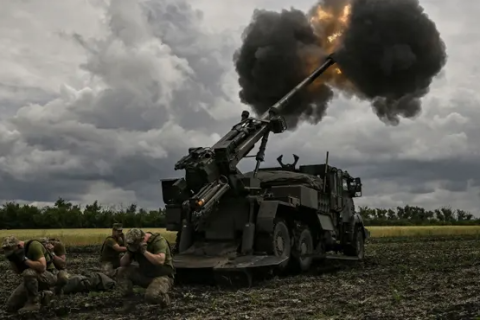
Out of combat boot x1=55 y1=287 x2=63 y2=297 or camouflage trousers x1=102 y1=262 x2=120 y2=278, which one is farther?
camouflage trousers x1=102 y1=262 x2=120 y2=278

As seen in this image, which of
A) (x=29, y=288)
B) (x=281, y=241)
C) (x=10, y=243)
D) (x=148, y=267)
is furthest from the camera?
(x=281, y=241)

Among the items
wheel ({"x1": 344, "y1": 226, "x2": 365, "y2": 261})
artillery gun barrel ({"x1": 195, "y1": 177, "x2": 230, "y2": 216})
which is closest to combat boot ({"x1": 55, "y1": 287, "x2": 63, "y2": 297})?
artillery gun barrel ({"x1": 195, "y1": 177, "x2": 230, "y2": 216})

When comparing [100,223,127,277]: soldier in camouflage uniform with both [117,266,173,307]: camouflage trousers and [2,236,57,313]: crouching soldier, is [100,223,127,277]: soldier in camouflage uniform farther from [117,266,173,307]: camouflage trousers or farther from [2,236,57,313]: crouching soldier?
[2,236,57,313]: crouching soldier

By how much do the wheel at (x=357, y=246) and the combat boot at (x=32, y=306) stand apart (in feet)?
37.4

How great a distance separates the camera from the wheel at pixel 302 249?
50.4 feet

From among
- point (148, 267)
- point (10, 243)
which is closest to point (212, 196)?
point (148, 267)

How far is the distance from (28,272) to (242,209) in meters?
5.95

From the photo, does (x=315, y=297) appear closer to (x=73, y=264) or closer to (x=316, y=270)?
(x=316, y=270)

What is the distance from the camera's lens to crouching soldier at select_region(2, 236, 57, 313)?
9.55 metres

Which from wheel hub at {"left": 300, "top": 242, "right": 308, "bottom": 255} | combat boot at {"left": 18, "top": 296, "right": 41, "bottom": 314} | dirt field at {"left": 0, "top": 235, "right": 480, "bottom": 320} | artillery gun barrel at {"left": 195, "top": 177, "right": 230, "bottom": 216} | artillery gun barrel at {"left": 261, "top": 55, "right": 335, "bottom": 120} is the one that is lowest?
dirt field at {"left": 0, "top": 235, "right": 480, "bottom": 320}

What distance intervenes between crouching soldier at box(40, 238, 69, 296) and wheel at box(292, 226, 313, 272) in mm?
Answer: 6027

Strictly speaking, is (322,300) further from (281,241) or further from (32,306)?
(32,306)

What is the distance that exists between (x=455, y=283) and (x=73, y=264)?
11780 mm

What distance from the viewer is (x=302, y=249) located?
15.8 m
